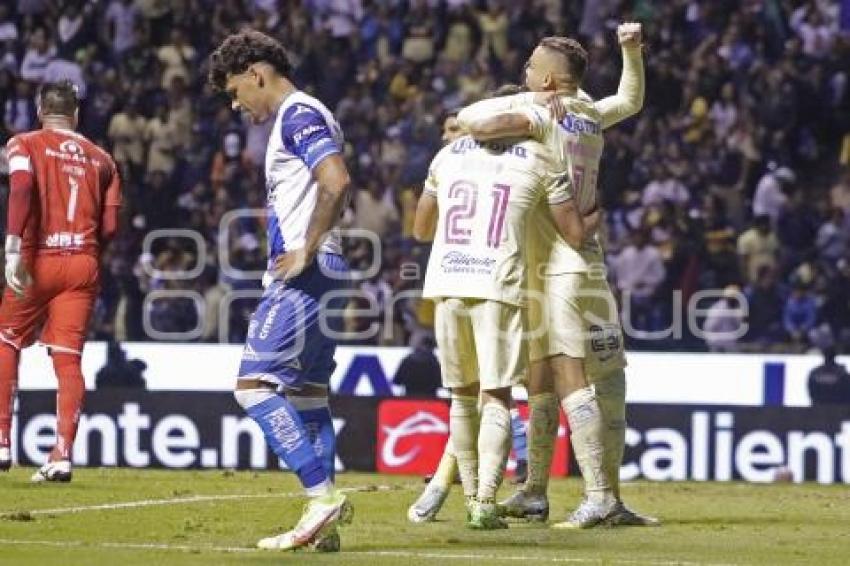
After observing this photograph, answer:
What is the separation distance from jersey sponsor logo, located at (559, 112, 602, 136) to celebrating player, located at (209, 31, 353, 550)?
1746 mm

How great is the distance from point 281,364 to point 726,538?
2.73 metres

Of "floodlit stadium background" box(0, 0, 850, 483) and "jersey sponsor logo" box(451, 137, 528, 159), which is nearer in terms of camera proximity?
"jersey sponsor logo" box(451, 137, 528, 159)

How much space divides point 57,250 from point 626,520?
4.35 m

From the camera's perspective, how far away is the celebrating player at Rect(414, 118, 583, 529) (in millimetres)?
10523

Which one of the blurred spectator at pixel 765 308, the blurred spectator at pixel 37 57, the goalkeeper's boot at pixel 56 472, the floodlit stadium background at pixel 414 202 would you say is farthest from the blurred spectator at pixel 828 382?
the blurred spectator at pixel 37 57

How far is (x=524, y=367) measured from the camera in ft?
34.9

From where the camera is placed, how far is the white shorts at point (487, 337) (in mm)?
10508

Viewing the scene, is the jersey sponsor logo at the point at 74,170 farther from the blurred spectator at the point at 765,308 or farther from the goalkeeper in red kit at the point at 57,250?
the blurred spectator at the point at 765,308

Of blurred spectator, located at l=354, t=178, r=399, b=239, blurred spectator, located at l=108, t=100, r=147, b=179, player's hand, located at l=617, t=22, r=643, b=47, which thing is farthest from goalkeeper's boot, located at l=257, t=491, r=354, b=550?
blurred spectator, located at l=108, t=100, r=147, b=179

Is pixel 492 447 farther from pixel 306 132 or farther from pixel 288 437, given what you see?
pixel 306 132

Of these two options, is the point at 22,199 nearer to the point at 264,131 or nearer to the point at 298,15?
the point at 264,131

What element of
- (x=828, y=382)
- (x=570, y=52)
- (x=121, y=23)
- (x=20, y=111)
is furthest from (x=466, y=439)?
(x=121, y=23)

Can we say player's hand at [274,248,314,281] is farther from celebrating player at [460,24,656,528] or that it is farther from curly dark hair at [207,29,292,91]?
celebrating player at [460,24,656,528]

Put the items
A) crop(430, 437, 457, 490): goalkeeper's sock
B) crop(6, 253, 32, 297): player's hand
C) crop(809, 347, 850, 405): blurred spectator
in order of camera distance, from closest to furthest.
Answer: crop(430, 437, 457, 490): goalkeeper's sock < crop(6, 253, 32, 297): player's hand < crop(809, 347, 850, 405): blurred spectator
